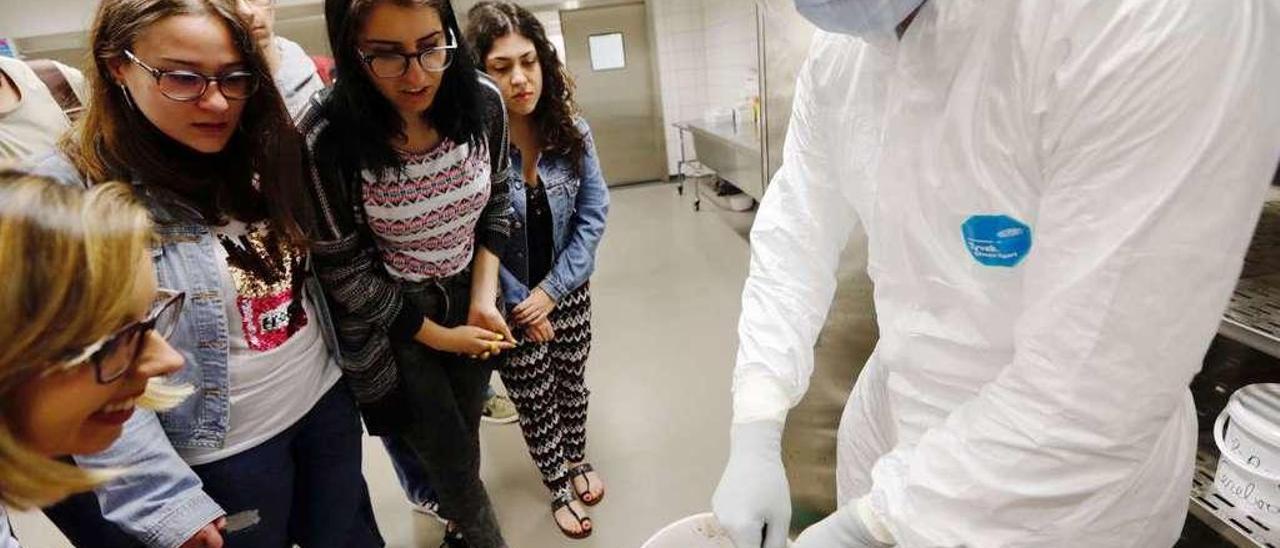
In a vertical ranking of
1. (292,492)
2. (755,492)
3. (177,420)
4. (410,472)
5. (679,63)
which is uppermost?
(679,63)

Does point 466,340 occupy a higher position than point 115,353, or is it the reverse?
point 115,353

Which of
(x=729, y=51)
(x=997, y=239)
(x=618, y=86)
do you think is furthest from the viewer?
(x=618, y=86)

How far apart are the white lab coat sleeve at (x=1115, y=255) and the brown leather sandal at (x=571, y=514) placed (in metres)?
1.26

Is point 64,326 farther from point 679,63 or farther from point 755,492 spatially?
point 679,63

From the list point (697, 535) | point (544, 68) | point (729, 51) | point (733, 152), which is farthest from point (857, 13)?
point (729, 51)

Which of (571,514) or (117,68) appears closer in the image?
(117,68)

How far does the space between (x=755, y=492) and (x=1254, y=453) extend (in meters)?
0.59

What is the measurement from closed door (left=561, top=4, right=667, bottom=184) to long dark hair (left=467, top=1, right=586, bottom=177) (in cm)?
392

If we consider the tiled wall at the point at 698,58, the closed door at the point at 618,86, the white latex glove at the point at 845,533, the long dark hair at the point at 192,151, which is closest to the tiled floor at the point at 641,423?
the white latex glove at the point at 845,533

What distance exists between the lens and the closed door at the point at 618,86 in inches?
212

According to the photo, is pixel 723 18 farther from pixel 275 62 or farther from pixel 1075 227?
pixel 1075 227

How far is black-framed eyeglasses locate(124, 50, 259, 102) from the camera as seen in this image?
2.55 ft

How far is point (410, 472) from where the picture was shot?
1.63 m

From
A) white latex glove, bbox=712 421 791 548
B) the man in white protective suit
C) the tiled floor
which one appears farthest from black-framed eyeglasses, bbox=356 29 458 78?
the tiled floor
